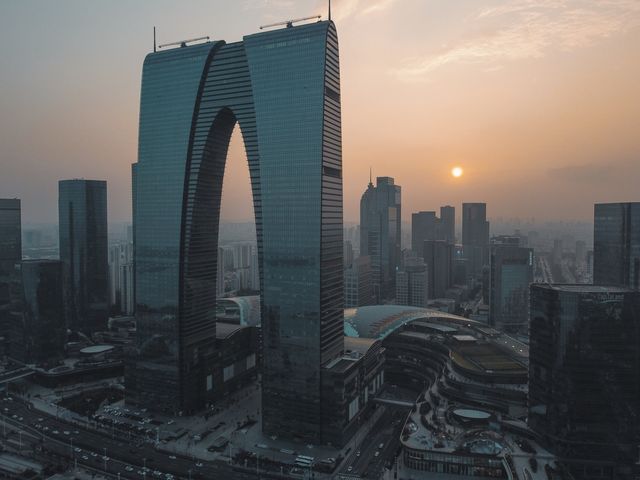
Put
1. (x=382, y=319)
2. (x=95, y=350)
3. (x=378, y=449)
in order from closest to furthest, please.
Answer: (x=378, y=449) < (x=382, y=319) < (x=95, y=350)

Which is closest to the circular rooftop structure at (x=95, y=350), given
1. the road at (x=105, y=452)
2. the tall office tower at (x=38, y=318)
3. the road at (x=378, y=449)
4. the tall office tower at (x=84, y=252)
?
the tall office tower at (x=38, y=318)

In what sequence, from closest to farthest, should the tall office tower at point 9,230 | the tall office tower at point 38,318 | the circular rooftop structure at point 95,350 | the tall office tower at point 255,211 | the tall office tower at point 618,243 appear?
the tall office tower at point 255,211
the tall office tower at point 38,318
the circular rooftop structure at point 95,350
the tall office tower at point 618,243
the tall office tower at point 9,230

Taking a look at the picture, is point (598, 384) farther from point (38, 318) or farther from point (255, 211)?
point (38, 318)

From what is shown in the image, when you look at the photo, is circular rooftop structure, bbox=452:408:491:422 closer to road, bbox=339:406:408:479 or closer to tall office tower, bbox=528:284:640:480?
road, bbox=339:406:408:479

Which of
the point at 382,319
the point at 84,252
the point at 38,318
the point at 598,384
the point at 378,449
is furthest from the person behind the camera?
the point at 84,252

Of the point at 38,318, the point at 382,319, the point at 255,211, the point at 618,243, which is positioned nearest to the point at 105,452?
the point at 255,211

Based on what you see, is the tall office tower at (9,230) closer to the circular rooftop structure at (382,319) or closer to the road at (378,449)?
the circular rooftop structure at (382,319)
